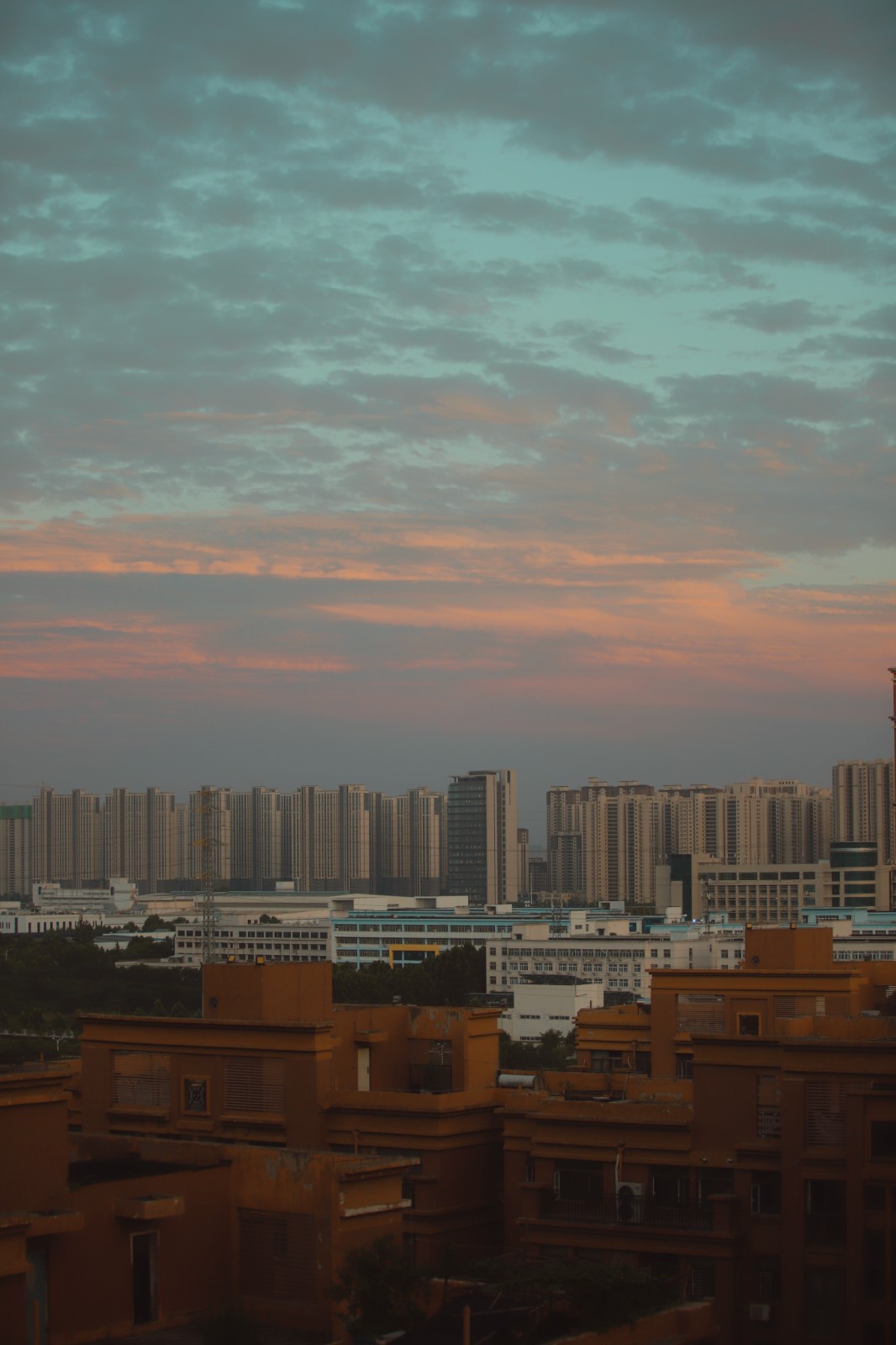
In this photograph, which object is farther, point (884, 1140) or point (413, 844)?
point (413, 844)

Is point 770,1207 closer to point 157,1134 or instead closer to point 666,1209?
point 666,1209

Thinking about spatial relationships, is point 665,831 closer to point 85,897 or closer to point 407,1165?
point 85,897

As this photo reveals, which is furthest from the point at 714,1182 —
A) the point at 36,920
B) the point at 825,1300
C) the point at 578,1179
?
the point at 36,920

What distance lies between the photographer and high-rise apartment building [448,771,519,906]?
262ft

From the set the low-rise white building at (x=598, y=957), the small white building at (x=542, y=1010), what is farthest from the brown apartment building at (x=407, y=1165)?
the low-rise white building at (x=598, y=957)

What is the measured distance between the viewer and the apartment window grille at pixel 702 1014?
970 cm

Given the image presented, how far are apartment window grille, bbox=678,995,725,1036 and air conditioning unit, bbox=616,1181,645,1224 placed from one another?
249 centimetres

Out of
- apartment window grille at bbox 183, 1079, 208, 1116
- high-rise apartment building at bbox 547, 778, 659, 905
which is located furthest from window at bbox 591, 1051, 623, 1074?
high-rise apartment building at bbox 547, 778, 659, 905

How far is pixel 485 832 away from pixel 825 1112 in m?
73.7

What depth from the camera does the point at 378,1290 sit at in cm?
502

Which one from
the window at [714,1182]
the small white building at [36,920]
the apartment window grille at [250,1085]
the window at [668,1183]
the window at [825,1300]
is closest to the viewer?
the window at [825,1300]

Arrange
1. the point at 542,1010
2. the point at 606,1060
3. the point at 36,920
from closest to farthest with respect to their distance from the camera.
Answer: the point at 606,1060
the point at 542,1010
the point at 36,920

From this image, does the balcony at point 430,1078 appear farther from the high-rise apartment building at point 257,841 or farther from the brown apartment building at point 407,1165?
the high-rise apartment building at point 257,841

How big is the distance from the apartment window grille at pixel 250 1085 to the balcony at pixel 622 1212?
4.34 ft
